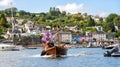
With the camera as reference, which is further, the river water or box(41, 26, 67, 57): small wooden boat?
box(41, 26, 67, 57): small wooden boat

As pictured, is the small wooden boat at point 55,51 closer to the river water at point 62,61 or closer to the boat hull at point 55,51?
the boat hull at point 55,51

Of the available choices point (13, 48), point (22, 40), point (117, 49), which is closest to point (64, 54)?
point (117, 49)

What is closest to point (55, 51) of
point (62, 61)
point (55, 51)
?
point (55, 51)

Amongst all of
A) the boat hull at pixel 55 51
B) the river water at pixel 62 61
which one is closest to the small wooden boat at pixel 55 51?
the boat hull at pixel 55 51

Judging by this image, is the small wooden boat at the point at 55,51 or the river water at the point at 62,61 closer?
the river water at the point at 62,61

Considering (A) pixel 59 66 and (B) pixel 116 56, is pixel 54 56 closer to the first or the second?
(B) pixel 116 56

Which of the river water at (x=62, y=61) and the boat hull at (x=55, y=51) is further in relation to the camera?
the boat hull at (x=55, y=51)

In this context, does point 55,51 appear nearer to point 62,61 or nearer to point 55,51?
point 55,51

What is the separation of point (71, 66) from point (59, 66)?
128cm

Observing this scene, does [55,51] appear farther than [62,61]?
Yes

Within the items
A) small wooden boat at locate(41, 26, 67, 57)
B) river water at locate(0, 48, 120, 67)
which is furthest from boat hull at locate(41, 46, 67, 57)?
river water at locate(0, 48, 120, 67)

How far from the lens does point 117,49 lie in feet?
245

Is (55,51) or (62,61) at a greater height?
(55,51)

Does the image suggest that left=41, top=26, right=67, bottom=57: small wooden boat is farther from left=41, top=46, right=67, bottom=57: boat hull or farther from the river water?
the river water
